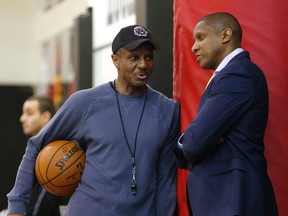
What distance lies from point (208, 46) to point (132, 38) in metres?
0.48

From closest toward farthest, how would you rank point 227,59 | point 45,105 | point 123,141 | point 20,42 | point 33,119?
point 227,59
point 123,141
point 33,119
point 45,105
point 20,42

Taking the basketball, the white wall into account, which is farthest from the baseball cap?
the white wall

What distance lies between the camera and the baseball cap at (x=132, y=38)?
3.13 metres

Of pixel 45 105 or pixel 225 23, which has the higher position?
pixel 225 23

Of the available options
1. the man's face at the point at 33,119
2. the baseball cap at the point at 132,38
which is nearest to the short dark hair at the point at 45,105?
the man's face at the point at 33,119

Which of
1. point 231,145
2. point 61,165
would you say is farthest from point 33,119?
point 231,145

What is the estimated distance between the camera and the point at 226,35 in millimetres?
2818

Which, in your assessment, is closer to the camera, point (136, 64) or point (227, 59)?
point (227, 59)

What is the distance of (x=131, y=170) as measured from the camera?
307cm

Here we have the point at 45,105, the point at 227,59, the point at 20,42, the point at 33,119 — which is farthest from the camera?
the point at 20,42

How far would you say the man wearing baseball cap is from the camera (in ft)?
10.0

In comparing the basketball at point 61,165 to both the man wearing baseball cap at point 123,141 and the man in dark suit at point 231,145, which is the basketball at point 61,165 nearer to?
the man wearing baseball cap at point 123,141

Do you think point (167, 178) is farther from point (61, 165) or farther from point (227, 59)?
point (227, 59)

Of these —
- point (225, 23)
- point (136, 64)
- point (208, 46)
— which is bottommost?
point (136, 64)
